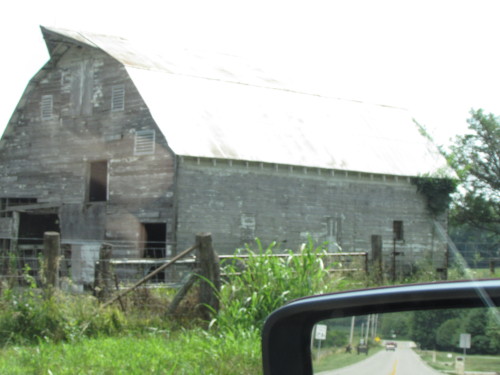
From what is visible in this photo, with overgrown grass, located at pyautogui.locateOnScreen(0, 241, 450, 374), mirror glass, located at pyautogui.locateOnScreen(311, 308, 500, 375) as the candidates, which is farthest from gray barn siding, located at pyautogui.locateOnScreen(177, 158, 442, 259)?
mirror glass, located at pyautogui.locateOnScreen(311, 308, 500, 375)

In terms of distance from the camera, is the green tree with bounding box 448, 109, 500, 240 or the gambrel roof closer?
the gambrel roof

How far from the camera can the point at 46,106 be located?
2408 centimetres

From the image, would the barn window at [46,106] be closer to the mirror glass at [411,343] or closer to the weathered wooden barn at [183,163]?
the weathered wooden barn at [183,163]

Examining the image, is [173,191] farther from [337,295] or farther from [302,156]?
[337,295]

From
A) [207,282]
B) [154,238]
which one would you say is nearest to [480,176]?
[154,238]

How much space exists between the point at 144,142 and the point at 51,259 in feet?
36.5

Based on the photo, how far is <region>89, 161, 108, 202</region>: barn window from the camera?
22.8m

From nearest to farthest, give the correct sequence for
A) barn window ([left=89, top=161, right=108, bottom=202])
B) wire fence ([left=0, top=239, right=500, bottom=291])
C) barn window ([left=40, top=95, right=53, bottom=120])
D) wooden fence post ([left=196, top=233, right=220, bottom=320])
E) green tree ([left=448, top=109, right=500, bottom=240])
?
→ wooden fence post ([left=196, top=233, right=220, bottom=320]) → wire fence ([left=0, top=239, right=500, bottom=291]) → barn window ([left=89, top=161, right=108, bottom=202]) → barn window ([left=40, top=95, right=53, bottom=120]) → green tree ([left=448, top=109, right=500, bottom=240])

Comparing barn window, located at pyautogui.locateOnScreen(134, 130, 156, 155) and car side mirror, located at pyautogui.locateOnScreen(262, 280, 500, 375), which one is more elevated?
barn window, located at pyautogui.locateOnScreen(134, 130, 156, 155)

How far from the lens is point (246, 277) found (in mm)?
9336

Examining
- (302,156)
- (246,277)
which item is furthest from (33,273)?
(246,277)

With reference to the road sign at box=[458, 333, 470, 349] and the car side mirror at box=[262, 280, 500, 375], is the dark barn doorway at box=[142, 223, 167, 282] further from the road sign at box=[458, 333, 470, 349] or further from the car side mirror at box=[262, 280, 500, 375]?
the road sign at box=[458, 333, 470, 349]

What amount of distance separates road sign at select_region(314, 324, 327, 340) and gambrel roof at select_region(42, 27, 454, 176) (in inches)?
716

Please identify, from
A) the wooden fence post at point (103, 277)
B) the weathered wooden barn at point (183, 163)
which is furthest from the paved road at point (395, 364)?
the weathered wooden barn at point (183, 163)
